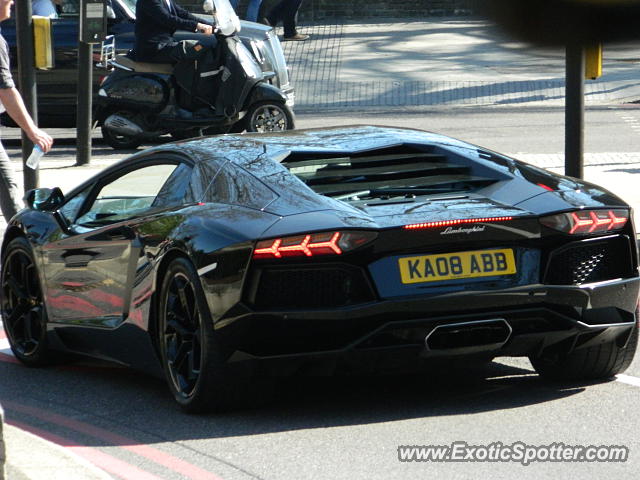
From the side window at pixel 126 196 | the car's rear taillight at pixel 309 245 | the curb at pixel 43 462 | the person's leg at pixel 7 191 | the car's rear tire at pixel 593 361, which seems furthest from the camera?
the person's leg at pixel 7 191

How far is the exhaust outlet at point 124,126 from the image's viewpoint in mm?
15742

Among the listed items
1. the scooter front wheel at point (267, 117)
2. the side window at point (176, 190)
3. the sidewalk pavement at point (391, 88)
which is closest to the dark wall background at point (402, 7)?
the side window at point (176, 190)

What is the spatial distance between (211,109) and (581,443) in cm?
1195

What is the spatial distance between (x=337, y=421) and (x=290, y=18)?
21.3m

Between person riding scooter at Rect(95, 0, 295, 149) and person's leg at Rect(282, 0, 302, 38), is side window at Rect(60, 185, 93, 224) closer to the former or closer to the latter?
person riding scooter at Rect(95, 0, 295, 149)

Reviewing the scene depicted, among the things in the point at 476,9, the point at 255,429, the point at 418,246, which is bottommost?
the point at 255,429

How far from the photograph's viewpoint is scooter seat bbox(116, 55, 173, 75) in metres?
15.7

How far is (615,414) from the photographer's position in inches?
188

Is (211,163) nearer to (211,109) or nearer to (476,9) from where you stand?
(476,9)

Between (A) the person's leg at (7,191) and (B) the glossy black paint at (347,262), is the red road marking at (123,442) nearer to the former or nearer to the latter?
(B) the glossy black paint at (347,262)

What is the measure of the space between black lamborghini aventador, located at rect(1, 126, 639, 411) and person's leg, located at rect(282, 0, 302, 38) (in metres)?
A: 18.3

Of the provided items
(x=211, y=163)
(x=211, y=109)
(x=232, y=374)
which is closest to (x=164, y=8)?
(x=211, y=109)

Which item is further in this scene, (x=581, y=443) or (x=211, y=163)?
(x=211, y=163)

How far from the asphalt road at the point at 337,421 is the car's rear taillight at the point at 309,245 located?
27.2 inches
